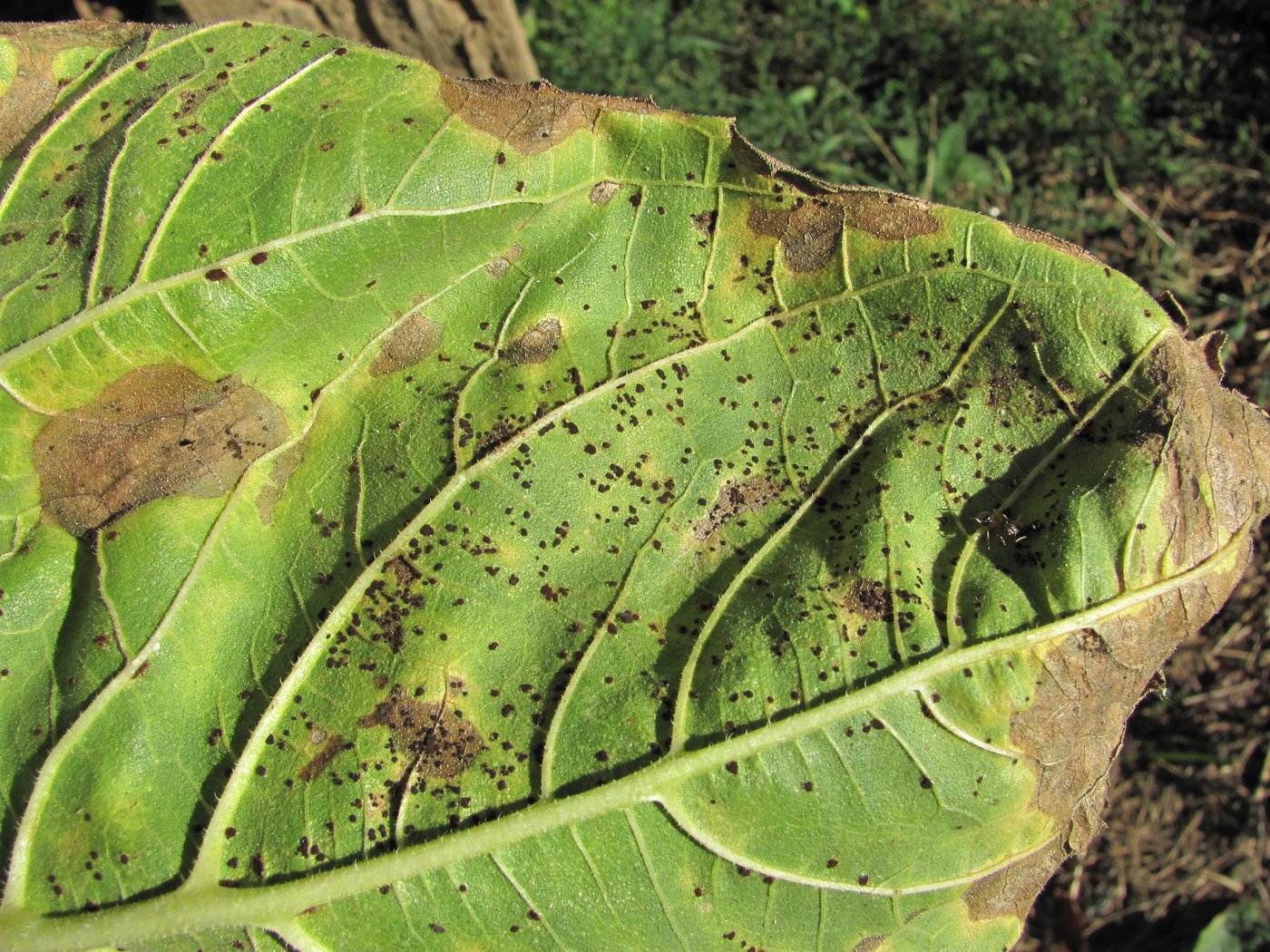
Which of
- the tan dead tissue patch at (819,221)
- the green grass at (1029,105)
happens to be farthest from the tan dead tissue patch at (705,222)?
the green grass at (1029,105)

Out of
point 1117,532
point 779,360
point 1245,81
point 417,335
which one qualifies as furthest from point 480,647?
point 1245,81

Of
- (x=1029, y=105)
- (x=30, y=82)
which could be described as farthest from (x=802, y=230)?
(x=1029, y=105)

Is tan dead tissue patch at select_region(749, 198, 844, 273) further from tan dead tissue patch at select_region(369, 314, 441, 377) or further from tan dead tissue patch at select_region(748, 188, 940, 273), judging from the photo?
tan dead tissue patch at select_region(369, 314, 441, 377)

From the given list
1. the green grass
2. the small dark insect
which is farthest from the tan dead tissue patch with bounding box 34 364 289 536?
the green grass

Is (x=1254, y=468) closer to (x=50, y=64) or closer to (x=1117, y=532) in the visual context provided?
(x=1117, y=532)

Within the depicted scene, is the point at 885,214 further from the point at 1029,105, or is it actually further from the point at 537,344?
the point at 1029,105

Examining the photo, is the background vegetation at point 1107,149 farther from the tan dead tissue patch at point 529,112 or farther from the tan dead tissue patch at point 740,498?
the tan dead tissue patch at point 740,498
